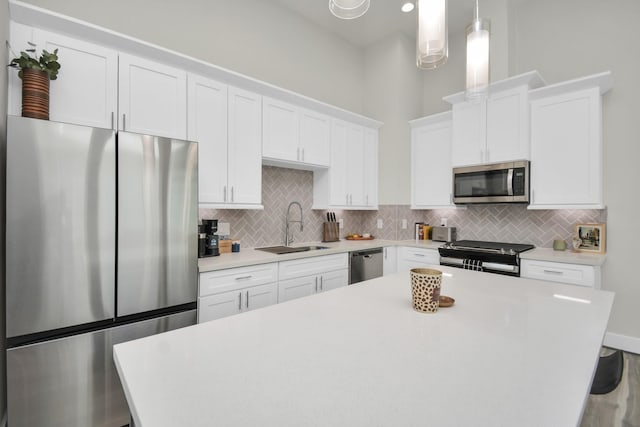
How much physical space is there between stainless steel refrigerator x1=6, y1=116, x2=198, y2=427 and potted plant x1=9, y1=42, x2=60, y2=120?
0.27 meters

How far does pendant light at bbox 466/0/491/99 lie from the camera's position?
1.53 meters

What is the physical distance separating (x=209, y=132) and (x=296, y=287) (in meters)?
1.58

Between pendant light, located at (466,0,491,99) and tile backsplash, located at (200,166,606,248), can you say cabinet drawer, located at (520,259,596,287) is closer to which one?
tile backsplash, located at (200,166,606,248)

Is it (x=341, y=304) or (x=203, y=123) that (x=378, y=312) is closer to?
(x=341, y=304)

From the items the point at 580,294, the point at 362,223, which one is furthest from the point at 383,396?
the point at 362,223

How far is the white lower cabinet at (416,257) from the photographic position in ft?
11.4

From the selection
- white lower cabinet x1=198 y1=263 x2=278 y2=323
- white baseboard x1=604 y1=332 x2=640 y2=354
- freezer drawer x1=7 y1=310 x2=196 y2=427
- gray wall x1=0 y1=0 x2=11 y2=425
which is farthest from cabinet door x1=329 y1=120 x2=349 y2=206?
white baseboard x1=604 y1=332 x2=640 y2=354

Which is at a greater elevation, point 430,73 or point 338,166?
point 430,73

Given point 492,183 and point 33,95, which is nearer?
point 33,95

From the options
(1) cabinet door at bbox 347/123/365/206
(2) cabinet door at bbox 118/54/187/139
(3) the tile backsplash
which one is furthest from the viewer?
(1) cabinet door at bbox 347/123/365/206

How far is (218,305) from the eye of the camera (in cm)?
226

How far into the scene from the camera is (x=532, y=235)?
3303 millimetres

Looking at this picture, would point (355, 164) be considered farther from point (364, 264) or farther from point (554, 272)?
point (554, 272)

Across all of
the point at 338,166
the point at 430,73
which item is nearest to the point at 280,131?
the point at 338,166
